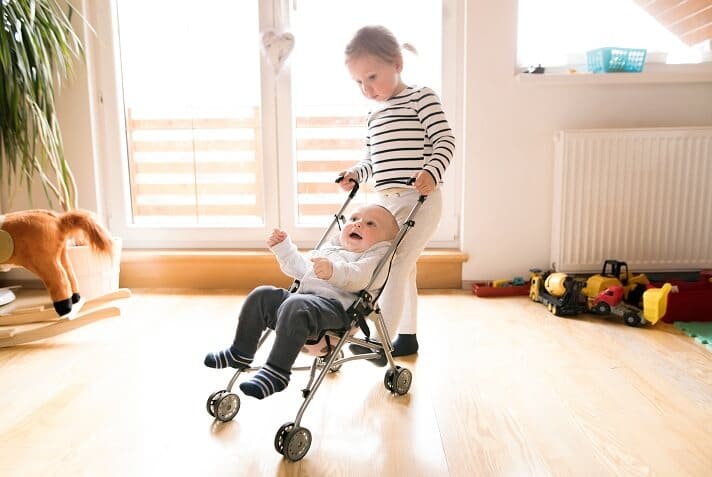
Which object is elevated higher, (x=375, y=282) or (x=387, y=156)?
(x=387, y=156)

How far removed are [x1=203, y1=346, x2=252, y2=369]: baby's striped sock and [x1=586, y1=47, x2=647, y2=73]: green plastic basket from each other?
84.1 inches

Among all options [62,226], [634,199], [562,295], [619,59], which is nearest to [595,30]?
[619,59]

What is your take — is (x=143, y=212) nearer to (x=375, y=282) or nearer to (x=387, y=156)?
(x=387, y=156)

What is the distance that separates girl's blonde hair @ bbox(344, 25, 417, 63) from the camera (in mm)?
1707

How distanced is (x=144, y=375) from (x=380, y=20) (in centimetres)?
193

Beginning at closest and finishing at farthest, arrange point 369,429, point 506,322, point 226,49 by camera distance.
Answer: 1. point 369,429
2. point 506,322
3. point 226,49

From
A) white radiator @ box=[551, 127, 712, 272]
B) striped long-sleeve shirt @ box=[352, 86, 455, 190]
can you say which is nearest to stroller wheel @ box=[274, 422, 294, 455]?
striped long-sleeve shirt @ box=[352, 86, 455, 190]

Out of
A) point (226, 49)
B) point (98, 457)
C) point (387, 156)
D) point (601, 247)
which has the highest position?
point (226, 49)

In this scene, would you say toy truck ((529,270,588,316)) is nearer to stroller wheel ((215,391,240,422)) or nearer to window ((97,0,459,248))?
window ((97,0,459,248))

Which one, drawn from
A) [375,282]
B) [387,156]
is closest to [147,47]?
[387,156]

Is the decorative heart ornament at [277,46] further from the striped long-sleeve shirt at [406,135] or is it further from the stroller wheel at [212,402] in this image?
the stroller wheel at [212,402]

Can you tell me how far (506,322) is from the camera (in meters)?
2.39

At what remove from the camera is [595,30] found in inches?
112

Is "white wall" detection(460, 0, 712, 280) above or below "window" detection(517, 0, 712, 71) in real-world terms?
below
